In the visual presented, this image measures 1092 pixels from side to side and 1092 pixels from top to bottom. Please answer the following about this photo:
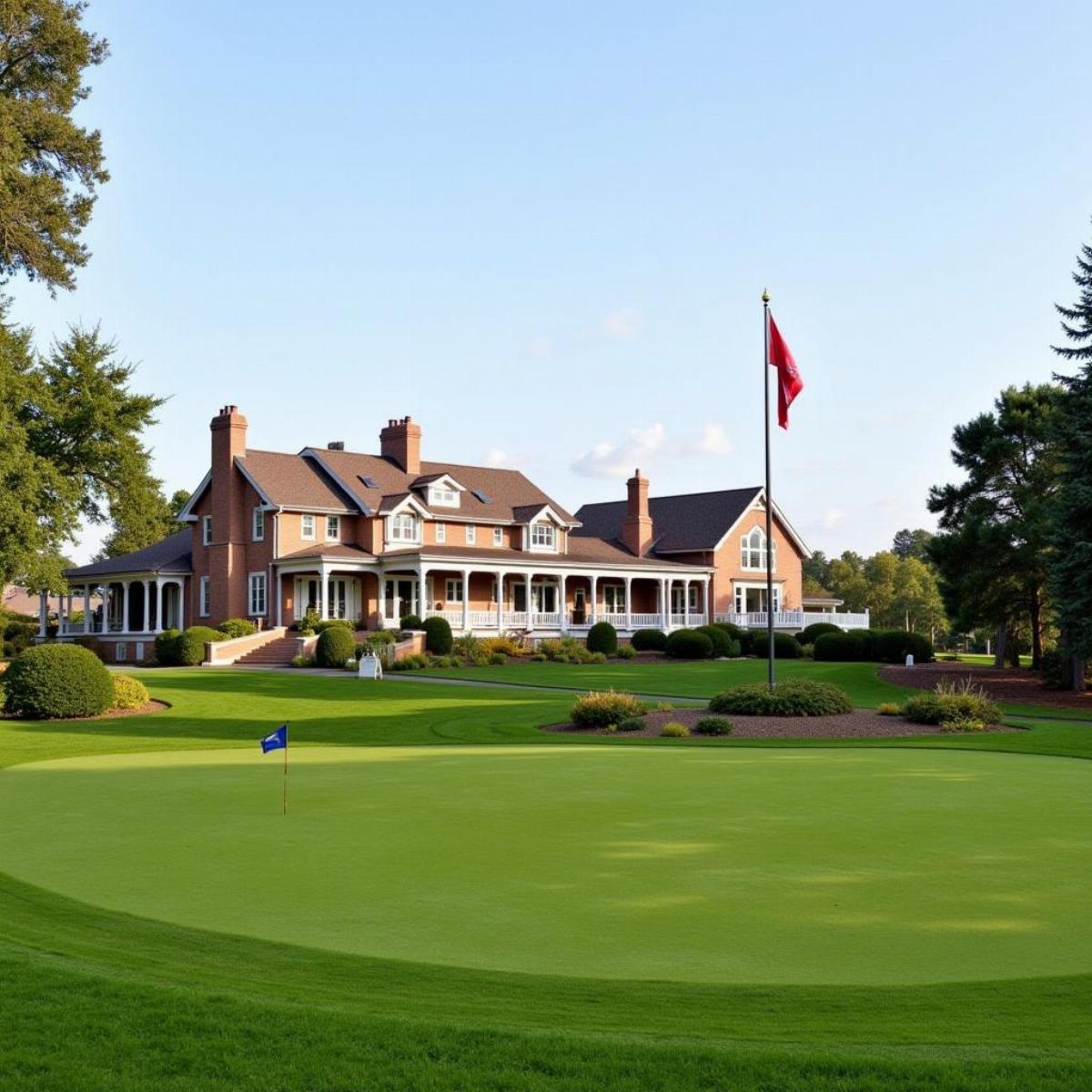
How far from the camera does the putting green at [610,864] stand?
733 cm

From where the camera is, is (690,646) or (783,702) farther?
(690,646)

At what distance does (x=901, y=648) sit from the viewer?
2035 inches

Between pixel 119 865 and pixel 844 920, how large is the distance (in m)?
5.80

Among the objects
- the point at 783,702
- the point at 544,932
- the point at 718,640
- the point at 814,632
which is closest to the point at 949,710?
the point at 783,702

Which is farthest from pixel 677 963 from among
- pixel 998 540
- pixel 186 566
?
pixel 186 566

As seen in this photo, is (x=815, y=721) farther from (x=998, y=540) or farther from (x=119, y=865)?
(x=998, y=540)

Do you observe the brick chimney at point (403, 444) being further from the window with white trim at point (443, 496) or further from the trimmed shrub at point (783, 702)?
the trimmed shrub at point (783, 702)

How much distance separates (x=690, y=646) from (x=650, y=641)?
3.15 meters

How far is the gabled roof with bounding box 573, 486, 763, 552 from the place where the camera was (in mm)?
65750

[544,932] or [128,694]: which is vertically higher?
[128,694]

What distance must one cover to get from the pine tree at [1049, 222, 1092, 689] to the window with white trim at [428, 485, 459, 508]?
2951cm

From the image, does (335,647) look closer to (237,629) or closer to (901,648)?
(237,629)

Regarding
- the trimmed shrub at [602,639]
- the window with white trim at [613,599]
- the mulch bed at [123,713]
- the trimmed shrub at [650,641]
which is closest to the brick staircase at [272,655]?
the trimmed shrub at [602,639]

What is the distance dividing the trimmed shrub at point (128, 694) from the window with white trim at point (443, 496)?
2859cm
